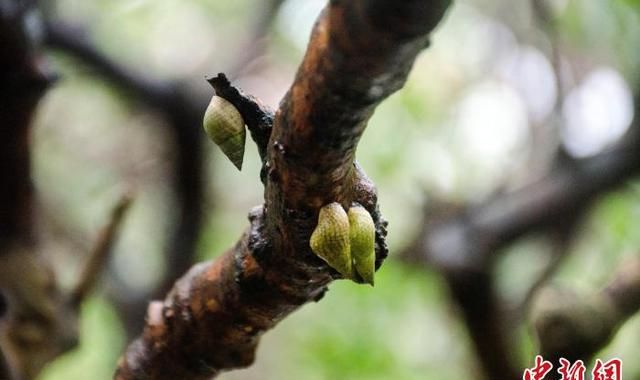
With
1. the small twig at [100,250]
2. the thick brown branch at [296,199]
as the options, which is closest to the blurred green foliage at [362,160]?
the small twig at [100,250]

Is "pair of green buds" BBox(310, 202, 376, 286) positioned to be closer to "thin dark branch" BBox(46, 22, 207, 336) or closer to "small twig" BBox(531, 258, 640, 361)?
"small twig" BBox(531, 258, 640, 361)

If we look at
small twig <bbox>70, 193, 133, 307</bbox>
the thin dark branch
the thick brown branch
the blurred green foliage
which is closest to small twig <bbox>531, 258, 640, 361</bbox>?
the thick brown branch

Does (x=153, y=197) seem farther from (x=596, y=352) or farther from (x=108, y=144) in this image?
(x=596, y=352)

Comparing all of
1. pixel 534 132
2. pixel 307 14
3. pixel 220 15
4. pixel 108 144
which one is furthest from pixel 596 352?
pixel 108 144

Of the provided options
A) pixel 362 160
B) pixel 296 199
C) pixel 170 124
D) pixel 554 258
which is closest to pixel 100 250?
pixel 170 124

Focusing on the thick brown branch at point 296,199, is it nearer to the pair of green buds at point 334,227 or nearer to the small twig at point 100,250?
the pair of green buds at point 334,227

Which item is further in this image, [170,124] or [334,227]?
[170,124]

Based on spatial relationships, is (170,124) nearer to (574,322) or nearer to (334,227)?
(574,322)
